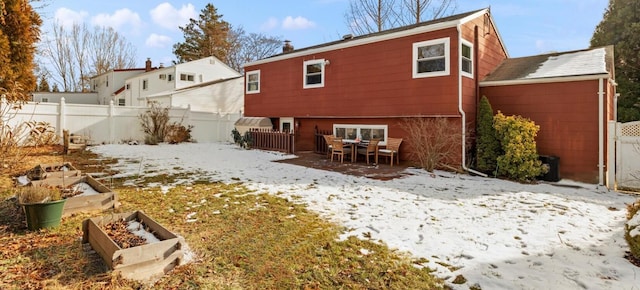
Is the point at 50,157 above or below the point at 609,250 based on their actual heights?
above

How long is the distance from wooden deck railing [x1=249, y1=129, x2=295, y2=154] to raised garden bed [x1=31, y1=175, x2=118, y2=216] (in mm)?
8188

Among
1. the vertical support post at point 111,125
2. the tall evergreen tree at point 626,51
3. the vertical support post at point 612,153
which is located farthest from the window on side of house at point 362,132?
the tall evergreen tree at point 626,51

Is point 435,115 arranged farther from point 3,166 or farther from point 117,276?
point 3,166

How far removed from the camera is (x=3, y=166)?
7660mm

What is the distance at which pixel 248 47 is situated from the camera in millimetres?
38531

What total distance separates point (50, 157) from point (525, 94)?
1543cm

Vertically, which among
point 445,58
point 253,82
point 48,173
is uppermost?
point 253,82

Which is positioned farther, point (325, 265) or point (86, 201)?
point (86, 201)

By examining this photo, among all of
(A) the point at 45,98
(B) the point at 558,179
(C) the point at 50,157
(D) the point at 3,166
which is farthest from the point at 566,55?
(A) the point at 45,98

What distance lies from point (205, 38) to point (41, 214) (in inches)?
1433

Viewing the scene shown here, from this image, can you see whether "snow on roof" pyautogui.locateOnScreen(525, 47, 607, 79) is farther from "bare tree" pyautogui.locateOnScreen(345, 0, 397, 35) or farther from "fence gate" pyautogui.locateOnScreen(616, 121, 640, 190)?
"bare tree" pyautogui.locateOnScreen(345, 0, 397, 35)

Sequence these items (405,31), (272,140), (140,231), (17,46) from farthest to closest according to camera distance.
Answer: (272,140)
(405,31)
(17,46)
(140,231)

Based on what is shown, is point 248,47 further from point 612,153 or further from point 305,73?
point 612,153

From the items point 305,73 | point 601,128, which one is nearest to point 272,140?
point 305,73
